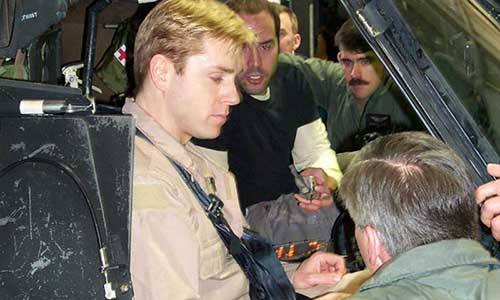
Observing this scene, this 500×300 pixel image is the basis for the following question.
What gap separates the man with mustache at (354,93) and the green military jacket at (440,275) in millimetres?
2024

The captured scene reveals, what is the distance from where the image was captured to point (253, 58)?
3117mm

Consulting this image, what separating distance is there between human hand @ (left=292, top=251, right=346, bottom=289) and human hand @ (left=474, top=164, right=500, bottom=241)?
451 millimetres

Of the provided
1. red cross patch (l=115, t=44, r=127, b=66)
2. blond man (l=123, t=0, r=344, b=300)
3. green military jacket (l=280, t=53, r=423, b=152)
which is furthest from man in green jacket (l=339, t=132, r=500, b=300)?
green military jacket (l=280, t=53, r=423, b=152)

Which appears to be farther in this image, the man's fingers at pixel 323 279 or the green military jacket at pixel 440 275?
the man's fingers at pixel 323 279

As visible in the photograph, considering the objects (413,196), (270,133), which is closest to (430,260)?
(413,196)

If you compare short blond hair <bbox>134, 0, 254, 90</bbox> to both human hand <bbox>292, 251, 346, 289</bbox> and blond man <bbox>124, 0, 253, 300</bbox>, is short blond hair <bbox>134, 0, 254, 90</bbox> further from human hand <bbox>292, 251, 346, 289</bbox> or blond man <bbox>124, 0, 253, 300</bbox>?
human hand <bbox>292, 251, 346, 289</bbox>

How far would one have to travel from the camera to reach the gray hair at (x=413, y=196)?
1.47 meters

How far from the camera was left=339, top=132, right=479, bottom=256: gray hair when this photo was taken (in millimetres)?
1466

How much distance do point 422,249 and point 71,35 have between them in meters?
2.01

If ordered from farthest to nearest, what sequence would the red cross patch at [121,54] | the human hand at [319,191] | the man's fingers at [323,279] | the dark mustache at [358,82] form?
the dark mustache at [358,82]
the red cross patch at [121,54]
the human hand at [319,191]
the man's fingers at [323,279]

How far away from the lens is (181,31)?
6.51 feet

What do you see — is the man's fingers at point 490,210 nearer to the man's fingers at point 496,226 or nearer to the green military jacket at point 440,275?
the man's fingers at point 496,226

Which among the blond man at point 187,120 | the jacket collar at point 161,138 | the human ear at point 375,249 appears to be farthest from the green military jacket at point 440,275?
the jacket collar at point 161,138

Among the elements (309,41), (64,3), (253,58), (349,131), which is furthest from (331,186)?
(309,41)
